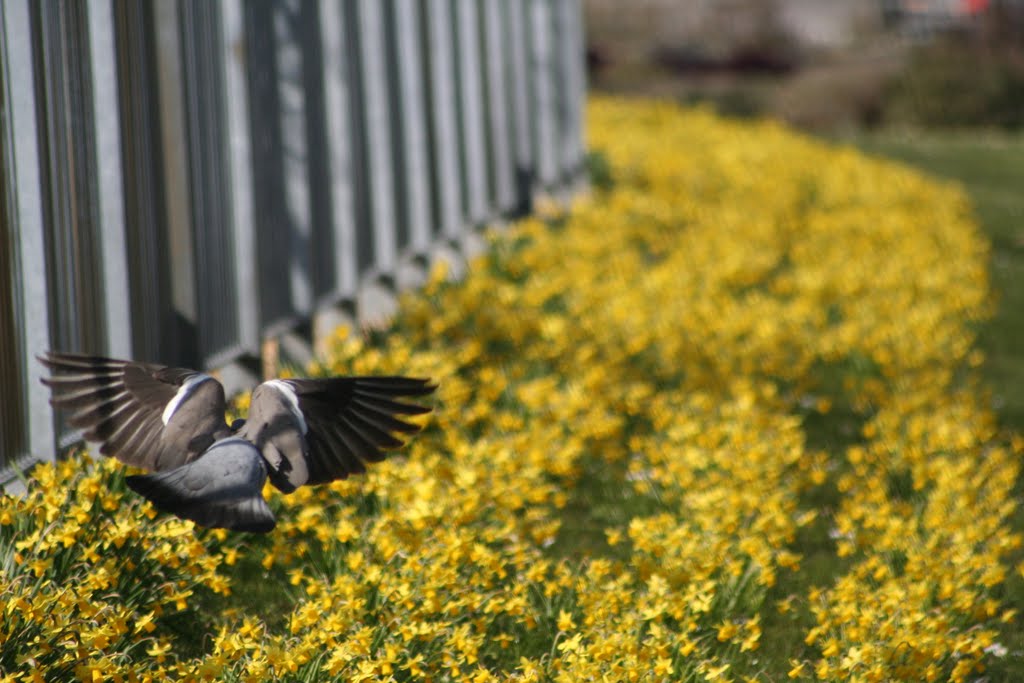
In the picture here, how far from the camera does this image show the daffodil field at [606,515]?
10.9 ft

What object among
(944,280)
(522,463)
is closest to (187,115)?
(522,463)

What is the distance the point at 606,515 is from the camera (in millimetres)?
4844

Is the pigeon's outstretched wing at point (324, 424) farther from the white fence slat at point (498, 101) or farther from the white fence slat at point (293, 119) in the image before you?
the white fence slat at point (498, 101)

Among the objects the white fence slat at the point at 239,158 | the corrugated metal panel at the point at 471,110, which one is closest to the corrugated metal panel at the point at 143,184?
the white fence slat at the point at 239,158

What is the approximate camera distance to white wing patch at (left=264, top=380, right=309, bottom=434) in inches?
135

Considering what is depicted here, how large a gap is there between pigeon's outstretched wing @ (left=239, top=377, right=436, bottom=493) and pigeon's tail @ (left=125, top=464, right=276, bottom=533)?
278mm

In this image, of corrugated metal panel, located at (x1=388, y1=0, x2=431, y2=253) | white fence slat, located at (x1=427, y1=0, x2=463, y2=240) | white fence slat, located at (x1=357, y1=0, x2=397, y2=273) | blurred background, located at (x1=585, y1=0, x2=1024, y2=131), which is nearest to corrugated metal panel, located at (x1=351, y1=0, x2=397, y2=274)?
white fence slat, located at (x1=357, y1=0, x2=397, y2=273)

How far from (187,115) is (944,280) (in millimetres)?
5120

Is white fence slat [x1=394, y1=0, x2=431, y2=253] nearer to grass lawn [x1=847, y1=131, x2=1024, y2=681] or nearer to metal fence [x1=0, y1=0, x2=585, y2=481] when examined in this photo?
metal fence [x1=0, y1=0, x2=585, y2=481]

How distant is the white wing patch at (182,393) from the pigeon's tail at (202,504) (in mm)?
299

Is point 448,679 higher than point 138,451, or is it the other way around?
point 138,451

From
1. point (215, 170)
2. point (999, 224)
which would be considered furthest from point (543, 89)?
point (215, 170)

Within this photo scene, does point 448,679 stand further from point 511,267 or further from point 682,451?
point 511,267

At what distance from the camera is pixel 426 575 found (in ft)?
11.8
